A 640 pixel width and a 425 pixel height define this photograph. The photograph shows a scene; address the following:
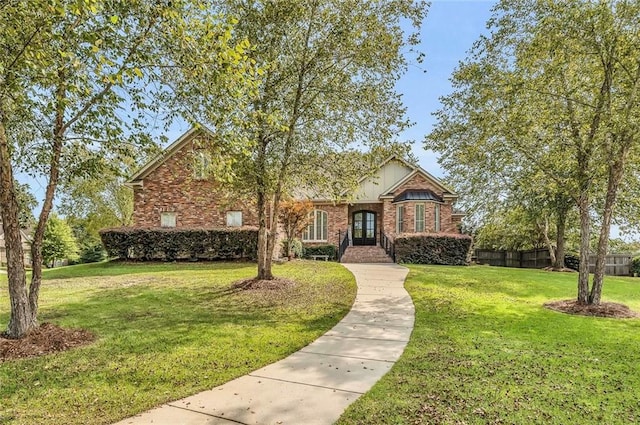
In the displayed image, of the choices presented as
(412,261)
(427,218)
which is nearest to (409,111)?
(412,261)

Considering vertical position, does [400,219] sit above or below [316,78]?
below

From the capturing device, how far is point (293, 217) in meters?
19.2

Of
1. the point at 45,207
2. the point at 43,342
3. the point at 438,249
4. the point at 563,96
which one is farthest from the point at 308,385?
the point at 438,249

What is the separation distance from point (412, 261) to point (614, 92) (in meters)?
11.3

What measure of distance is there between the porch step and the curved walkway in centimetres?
1313

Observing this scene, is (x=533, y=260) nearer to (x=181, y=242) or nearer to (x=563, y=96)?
(x=563, y=96)

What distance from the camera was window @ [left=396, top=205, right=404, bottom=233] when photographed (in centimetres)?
2292

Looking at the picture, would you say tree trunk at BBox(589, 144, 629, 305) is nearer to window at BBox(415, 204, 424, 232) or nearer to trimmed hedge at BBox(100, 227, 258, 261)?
window at BBox(415, 204, 424, 232)

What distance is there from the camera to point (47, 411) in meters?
4.03

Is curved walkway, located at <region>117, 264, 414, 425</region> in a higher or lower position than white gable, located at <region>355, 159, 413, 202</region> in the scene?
lower

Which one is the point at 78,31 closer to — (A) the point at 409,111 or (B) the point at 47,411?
(B) the point at 47,411

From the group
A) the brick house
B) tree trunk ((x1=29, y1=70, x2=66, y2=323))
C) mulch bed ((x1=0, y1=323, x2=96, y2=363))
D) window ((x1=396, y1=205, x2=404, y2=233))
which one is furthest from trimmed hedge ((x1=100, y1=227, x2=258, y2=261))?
tree trunk ((x1=29, y1=70, x2=66, y2=323))

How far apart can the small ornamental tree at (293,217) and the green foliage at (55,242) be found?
1476 centimetres

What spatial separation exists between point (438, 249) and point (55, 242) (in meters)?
22.0
